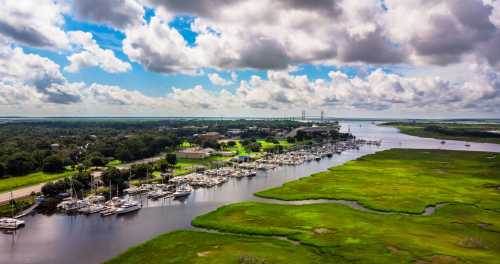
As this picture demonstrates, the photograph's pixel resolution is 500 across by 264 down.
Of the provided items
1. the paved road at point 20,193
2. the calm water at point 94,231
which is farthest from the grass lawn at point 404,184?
the paved road at point 20,193

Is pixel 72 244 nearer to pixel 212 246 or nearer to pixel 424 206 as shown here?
pixel 212 246

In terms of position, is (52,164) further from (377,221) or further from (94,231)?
(377,221)

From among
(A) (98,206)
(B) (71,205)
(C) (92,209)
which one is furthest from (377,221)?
(B) (71,205)

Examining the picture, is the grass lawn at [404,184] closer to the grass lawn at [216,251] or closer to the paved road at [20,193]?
the grass lawn at [216,251]

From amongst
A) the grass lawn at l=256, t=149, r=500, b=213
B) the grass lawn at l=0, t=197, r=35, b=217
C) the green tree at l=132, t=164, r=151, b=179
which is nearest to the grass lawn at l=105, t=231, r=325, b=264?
the grass lawn at l=256, t=149, r=500, b=213

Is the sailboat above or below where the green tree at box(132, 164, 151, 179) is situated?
below

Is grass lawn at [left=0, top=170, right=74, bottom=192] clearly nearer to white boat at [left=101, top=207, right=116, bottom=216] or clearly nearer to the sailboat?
the sailboat

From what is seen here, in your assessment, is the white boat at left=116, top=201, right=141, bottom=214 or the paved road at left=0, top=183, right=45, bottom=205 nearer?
the white boat at left=116, top=201, right=141, bottom=214
